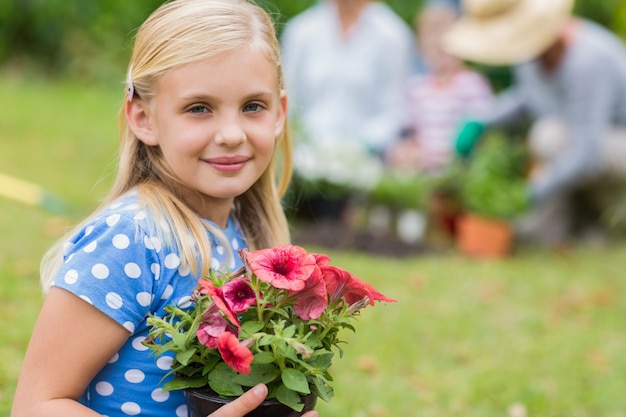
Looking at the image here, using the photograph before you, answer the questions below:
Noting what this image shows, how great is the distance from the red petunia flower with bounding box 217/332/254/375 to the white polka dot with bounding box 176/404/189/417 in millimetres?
390

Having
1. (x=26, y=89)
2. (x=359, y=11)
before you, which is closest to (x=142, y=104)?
(x=359, y=11)

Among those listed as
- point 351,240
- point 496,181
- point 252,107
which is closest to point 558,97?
point 496,181

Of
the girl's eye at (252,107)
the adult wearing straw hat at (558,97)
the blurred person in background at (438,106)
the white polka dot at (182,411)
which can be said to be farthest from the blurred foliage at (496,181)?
the white polka dot at (182,411)

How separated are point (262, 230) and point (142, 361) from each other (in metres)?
0.56

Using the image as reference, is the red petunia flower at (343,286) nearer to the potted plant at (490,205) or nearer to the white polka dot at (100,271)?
the white polka dot at (100,271)

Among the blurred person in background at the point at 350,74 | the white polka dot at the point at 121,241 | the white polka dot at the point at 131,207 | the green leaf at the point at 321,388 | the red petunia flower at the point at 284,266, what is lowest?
the blurred person in background at the point at 350,74

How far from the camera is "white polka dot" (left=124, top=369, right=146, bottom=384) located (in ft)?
6.06

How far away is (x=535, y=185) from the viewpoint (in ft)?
18.3

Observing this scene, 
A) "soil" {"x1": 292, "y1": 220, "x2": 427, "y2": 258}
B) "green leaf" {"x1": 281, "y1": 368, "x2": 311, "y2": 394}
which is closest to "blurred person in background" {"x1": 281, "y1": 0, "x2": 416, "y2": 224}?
"soil" {"x1": 292, "y1": 220, "x2": 427, "y2": 258}

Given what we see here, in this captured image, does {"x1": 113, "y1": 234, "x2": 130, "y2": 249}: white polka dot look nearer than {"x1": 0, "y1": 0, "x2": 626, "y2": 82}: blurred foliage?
Yes

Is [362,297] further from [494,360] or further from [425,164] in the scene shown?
[425,164]

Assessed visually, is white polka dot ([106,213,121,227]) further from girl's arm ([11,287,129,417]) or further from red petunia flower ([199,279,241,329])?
red petunia flower ([199,279,241,329])

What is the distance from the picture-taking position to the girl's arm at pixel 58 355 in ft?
5.60

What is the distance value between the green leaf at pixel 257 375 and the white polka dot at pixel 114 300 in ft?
0.96
